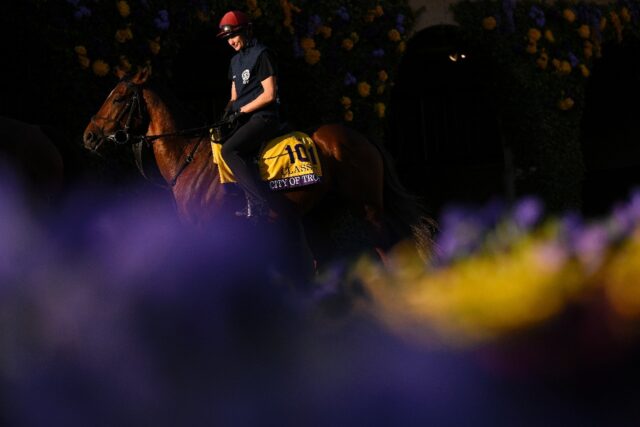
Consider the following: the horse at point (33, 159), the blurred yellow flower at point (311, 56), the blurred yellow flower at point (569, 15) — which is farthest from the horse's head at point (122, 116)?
the blurred yellow flower at point (569, 15)

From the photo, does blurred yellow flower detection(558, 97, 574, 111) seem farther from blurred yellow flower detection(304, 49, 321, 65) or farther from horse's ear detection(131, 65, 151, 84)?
horse's ear detection(131, 65, 151, 84)

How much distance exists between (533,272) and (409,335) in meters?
0.60

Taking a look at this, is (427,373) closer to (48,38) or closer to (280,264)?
(280,264)

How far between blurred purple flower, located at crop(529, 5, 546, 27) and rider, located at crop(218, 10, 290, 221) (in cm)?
668

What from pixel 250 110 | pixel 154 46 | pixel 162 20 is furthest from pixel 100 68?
pixel 250 110

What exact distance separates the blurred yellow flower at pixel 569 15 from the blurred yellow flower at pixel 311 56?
440 cm

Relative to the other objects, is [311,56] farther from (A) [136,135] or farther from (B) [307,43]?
(A) [136,135]

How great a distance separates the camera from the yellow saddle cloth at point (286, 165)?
650 cm

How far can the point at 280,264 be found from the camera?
656 centimetres

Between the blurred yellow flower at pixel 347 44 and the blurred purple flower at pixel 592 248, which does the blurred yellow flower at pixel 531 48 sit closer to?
the blurred yellow flower at pixel 347 44

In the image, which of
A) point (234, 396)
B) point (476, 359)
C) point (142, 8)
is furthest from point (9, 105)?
point (476, 359)

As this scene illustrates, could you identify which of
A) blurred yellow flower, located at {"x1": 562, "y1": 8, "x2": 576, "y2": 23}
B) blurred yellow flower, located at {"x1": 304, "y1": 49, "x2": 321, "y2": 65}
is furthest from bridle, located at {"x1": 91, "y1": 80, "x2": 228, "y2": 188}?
blurred yellow flower, located at {"x1": 562, "y1": 8, "x2": 576, "y2": 23}

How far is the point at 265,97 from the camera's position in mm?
6387

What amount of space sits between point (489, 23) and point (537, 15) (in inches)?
38.0
